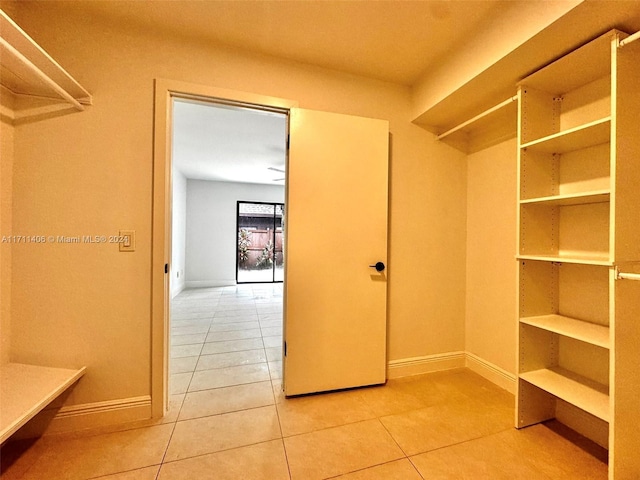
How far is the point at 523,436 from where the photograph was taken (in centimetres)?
147

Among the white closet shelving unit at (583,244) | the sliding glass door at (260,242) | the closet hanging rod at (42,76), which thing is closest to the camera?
the closet hanging rod at (42,76)

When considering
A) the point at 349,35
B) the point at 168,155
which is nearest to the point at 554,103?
the point at 349,35

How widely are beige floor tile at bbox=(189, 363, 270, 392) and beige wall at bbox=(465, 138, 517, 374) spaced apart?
6.15 ft

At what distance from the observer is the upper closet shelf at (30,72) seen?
1021 mm

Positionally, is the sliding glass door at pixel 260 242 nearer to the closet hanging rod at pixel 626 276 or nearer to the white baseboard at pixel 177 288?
the white baseboard at pixel 177 288

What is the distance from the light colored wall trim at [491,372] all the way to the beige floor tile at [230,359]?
1.89 m

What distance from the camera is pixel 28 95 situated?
4.54 feet

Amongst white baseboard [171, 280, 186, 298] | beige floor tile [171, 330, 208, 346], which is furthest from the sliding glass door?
beige floor tile [171, 330, 208, 346]

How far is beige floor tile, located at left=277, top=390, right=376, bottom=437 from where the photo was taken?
154 cm

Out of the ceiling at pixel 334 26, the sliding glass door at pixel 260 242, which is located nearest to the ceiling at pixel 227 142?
the ceiling at pixel 334 26

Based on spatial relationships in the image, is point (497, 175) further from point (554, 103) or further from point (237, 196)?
point (237, 196)

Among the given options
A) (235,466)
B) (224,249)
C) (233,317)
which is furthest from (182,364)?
(224,249)

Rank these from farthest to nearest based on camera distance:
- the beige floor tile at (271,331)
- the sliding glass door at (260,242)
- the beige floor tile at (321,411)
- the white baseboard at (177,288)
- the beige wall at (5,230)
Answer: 1. the sliding glass door at (260,242)
2. the white baseboard at (177,288)
3. the beige floor tile at (271,331)
4. the beige floor tile at (321,411)
5. the beige wall at (5,230)

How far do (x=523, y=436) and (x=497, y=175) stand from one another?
5.86 feet
